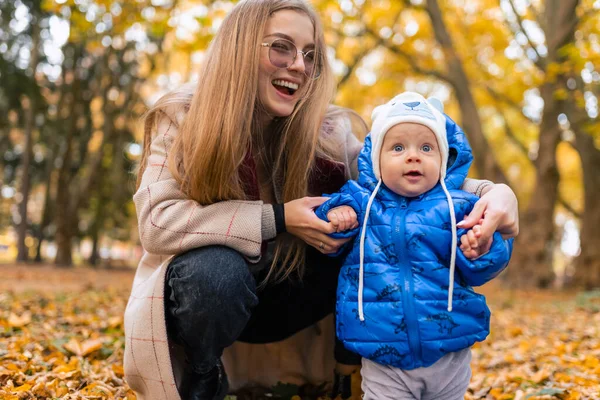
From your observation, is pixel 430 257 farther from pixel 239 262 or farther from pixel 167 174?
pixel 167 174

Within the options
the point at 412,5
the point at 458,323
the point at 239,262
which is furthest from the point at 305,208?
the point at 412,5

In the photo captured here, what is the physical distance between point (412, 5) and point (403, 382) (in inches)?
319

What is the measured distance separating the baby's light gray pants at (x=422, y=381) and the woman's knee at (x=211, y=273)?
0.55m

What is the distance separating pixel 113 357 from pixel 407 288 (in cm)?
174

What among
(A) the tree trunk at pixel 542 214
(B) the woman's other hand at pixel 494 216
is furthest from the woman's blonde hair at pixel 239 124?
(A) the tree trunk at pixel 542 214

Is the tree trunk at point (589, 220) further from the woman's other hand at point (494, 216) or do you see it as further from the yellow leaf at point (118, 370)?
the yellow leaf at point (118, 370)

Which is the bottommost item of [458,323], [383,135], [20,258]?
[20,258]

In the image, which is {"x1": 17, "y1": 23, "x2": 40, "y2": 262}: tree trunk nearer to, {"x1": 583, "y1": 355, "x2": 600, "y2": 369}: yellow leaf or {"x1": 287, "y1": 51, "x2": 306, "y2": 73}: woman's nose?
{"x1": 287, "y1": 51, "x2": 306, "y2": 73}: woman's nose

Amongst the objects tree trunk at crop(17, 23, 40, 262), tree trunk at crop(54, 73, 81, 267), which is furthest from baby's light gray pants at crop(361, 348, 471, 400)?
tree trunk at crop(17, 23, 40, 262)

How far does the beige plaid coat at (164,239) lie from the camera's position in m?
1.94

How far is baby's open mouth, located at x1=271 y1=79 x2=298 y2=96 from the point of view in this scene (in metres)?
2.25

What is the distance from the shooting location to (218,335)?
77.7 inches

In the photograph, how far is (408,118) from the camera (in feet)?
6.24

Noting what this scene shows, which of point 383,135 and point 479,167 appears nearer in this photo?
point 383,135
